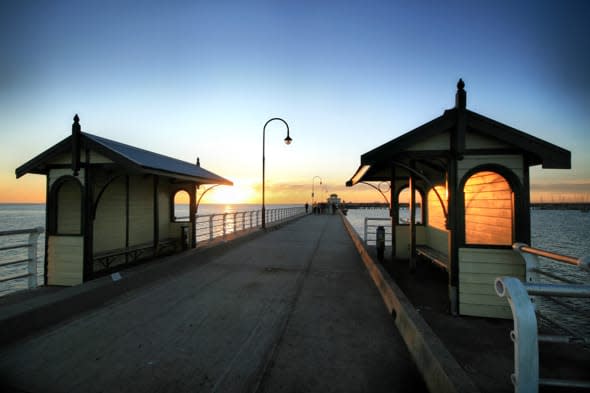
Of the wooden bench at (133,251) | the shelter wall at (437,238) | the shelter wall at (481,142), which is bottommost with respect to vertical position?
the wooden bench at (133,251)

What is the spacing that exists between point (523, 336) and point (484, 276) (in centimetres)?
370

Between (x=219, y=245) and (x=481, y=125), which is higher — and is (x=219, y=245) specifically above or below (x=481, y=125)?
below

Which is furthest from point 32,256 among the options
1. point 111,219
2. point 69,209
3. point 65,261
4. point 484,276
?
point 484,276

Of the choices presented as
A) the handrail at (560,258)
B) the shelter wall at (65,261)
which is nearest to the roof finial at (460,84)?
the handrail at (560,258)

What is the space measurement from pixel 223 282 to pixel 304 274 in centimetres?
210

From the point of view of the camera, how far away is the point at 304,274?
676cm

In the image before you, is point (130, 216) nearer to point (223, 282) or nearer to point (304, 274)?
point (223, 282)

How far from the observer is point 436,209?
8.38m

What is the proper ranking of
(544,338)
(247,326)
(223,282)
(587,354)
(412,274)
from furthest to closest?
(412,274) < (223,282) < (247,326) < (587,354) < (544,338)

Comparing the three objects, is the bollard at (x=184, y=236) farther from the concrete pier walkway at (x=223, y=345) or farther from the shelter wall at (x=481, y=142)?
the shelter wall at (x=481, y=142)

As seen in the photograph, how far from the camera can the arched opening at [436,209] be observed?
777 centimetres

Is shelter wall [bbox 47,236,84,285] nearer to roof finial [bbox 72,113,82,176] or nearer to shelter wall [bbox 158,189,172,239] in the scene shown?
roof finial [bbox 72,113,82,176]

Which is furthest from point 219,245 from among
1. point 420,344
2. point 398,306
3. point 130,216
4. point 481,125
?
point 481,125

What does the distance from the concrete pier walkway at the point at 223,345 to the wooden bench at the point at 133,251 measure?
7.16ft
